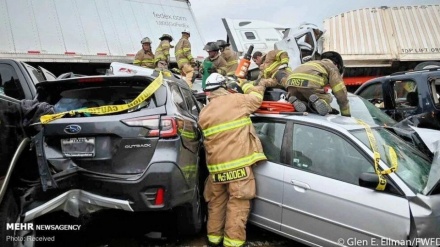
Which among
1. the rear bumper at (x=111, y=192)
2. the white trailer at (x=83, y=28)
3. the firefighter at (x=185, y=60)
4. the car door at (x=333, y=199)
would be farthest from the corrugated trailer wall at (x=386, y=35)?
the rear bumper at (x=111, y=192)

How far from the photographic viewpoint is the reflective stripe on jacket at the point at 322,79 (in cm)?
504

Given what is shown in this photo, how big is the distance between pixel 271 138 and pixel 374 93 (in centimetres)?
358

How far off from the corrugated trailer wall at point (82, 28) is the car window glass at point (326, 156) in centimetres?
715

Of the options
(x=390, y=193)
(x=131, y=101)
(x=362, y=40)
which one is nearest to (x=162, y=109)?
(x=131, y=101)

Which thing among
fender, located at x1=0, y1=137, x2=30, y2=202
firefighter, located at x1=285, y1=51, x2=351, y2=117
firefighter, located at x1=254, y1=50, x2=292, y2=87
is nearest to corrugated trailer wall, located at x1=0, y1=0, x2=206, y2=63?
firefighter, located at x1=254, y1=50, x2=292, y2=87

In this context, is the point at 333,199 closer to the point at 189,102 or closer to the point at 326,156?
the point at 326,156

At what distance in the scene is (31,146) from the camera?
340cm

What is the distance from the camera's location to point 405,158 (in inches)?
140

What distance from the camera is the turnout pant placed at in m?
3.92

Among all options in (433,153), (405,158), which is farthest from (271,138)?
(433,153)

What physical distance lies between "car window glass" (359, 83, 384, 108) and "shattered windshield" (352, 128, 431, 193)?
9.81ft

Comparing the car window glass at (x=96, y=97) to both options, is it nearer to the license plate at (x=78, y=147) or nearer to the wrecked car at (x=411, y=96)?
the license plate at (x=78, y=147)

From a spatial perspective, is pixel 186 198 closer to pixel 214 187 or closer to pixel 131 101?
pixel 214 187

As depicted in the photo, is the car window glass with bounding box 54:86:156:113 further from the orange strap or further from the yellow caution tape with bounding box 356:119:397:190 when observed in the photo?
the yellow caution tape with bounding box 356:119:397:190
